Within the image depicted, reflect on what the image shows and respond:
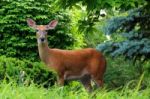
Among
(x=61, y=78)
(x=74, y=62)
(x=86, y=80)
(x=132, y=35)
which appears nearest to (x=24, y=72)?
(x=132, y=35)

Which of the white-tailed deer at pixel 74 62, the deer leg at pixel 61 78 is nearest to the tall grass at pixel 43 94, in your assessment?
the deer leg at pixel 61 78

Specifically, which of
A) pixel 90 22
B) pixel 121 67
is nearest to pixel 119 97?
pixel 90 22

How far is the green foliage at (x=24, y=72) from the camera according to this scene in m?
7.60

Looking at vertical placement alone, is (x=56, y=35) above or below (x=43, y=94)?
below

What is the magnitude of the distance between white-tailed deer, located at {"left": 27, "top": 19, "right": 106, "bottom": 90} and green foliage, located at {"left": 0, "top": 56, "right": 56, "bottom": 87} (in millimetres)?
211

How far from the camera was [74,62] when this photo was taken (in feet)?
39.9

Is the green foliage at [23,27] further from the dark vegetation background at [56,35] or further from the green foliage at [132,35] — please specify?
the green foliage at [132,35]

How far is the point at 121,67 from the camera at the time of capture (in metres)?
14.7

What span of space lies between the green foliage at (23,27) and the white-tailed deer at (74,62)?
1.75 metres

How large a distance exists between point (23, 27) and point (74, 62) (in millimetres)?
2165

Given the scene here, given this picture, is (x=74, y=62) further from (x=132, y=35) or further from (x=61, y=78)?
(x=132, y=35)

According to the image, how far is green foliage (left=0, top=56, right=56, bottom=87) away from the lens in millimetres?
7602

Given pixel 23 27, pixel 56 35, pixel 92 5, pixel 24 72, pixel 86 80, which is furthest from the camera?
pixel 56 35

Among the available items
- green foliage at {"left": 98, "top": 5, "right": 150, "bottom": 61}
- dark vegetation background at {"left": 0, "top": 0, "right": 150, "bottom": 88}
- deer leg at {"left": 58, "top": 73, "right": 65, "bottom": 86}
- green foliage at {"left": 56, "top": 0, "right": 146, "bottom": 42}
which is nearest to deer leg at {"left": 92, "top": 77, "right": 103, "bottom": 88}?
dark vegetation background at {"left": 0, "top": 0, "right": 150, "bottom": 88}
